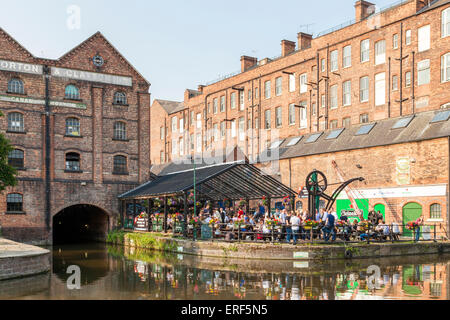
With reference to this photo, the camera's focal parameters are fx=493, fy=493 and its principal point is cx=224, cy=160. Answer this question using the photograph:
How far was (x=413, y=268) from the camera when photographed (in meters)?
15.1

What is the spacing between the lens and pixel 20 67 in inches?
1055

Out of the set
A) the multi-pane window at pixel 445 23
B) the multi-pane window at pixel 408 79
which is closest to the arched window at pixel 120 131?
the multi-pane window at pixel 408 79

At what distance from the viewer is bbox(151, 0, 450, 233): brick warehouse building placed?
2419 centimetres

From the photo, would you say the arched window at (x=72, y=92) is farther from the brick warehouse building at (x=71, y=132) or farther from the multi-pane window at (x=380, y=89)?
the multi-pane window at (x=380, y=89)

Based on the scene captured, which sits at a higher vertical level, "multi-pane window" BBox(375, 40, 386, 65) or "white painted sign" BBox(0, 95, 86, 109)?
"multi-pane window" BBox(375, 40, 386, 65)

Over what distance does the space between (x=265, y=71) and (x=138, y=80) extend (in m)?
17.5

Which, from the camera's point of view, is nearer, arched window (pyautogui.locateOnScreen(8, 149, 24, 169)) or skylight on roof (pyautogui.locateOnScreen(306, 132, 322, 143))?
arched window (pyautogui.locateOnScreen(8, 149, 24, 169))

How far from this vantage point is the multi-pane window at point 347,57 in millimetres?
37312

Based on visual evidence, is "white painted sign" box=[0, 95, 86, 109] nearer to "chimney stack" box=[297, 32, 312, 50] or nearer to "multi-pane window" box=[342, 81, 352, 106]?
"multi-pane window" box=[342, 81, 352, 106]

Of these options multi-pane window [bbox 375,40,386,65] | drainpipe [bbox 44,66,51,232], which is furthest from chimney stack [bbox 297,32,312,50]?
drainpipe [bbox 44,66,51,232]

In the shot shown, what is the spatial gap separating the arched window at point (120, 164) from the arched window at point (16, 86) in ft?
21.3

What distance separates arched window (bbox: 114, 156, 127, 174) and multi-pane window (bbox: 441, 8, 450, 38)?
2122 centimetres
